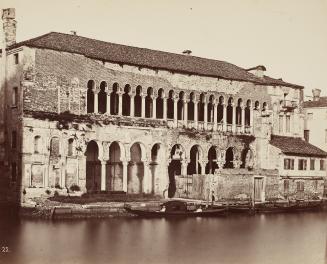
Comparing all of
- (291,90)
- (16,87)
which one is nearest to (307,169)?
(291,90)

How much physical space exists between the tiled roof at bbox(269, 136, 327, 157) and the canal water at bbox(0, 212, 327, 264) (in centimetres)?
987

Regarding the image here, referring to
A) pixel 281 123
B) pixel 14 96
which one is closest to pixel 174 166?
pixel 281 123

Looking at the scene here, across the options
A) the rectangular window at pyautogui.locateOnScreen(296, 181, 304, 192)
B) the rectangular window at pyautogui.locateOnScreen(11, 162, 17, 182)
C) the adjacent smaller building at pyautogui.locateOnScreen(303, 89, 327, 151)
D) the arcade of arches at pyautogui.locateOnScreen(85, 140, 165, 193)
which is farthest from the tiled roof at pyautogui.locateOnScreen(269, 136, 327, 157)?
the rectangular window at pyautogui.locateOnScreen(11, 162, 17, 182)

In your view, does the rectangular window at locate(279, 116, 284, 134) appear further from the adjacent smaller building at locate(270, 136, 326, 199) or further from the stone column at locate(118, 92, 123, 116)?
the stone column at locate(118, 92, 123, 116)

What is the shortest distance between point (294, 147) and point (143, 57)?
466 inches

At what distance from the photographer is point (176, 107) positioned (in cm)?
3416

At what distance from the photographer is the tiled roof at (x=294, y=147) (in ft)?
120

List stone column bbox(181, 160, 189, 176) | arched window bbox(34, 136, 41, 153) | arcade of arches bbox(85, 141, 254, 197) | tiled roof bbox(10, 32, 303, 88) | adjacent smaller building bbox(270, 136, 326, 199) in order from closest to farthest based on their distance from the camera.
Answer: arched window bbox(34, 136, 41, 153), tiled roof bbox(10, 32, 303, 88), arcade of arches bbox(85, 141, 254, 197), stone column bbox(181, 160, 189, 176), adjacent smaller building bbox(270, 136, 326, 199)

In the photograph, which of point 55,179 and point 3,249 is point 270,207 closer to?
point 55,179

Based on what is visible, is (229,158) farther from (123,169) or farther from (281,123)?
(123,169)

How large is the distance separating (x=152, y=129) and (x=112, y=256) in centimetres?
1710

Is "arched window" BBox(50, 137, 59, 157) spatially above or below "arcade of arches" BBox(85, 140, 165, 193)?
above

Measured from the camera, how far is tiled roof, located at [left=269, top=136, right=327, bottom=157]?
1437 inches

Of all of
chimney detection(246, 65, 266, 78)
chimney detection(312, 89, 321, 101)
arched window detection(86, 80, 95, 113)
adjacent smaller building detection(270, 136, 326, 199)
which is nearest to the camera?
arched window detection(86, 80, 95, 113)
